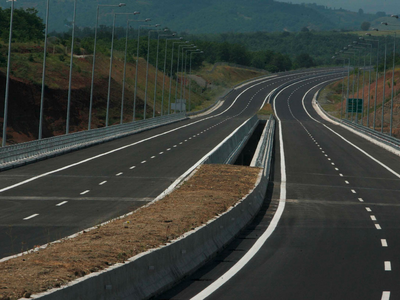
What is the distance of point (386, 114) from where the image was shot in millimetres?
114750

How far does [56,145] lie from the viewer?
4778 centimetres

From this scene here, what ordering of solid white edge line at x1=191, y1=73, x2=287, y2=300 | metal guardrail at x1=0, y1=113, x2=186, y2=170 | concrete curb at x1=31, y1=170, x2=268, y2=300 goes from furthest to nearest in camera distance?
metal guardrail at x1=0, y1=113, x2=186, y2=170 → solid white edge line at x1=191, y1=73, x2=287, y2=300 → concrete curb at x1=31, y1=170, x2=268, y2=300

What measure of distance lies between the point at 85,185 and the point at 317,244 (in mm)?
15420

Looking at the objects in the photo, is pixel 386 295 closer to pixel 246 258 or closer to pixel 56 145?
pixel 246 258

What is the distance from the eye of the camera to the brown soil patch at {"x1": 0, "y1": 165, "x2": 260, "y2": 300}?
1063 cm

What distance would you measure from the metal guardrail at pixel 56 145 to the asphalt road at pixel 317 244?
13.6m

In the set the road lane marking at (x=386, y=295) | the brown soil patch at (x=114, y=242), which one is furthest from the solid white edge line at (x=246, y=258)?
the road lane marking at (x=386, y=295)

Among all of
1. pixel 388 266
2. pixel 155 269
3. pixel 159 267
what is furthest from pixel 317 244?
pixel 155 269

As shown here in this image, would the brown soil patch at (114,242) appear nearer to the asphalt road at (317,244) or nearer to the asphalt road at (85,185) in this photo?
the asphalt road at (317,244)

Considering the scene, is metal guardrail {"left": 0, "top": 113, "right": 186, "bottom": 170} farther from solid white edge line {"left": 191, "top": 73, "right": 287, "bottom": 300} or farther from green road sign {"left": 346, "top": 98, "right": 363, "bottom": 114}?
green road sign {"left": 346, "top": 98, "right": 363, "bottom": 114}

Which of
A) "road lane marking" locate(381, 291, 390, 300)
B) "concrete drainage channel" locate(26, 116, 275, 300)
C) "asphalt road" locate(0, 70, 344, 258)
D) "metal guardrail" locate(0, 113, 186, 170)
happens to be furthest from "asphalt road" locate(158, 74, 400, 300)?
"metal guardrail" locate(0, 113, 186, 170)

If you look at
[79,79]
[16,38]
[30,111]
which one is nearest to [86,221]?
[30,111]

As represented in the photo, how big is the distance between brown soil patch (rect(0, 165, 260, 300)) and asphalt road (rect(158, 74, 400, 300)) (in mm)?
1095

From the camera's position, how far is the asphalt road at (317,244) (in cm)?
1344
